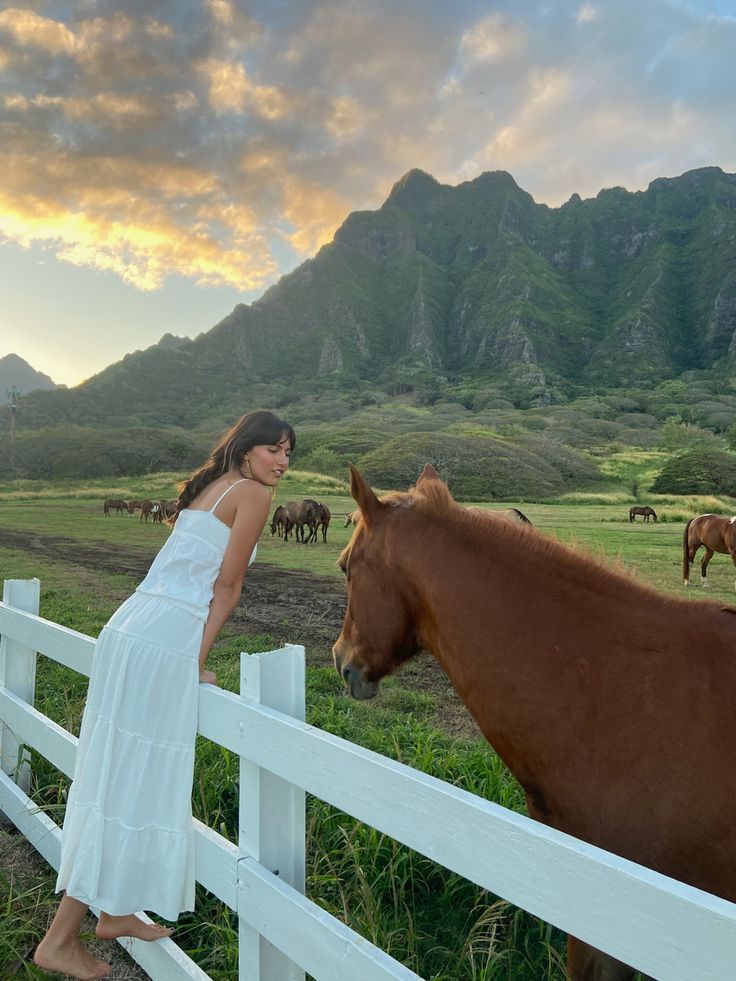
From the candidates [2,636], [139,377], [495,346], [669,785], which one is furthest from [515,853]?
[495,346]

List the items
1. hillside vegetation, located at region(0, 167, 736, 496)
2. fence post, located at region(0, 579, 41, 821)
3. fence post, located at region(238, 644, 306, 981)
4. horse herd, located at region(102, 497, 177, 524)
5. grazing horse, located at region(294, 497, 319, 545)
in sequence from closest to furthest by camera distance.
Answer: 1. fence post, located at region(238, 644, 306, 981)
2. fence post, located at region(0, 579, 41, 821)
3. grazing horse, located at region(294, 497, 319, 545)
4. horse herd, located at region(102, 497, 177, 524)
5. hillside vegetation, located at region(0, 167, 736, 496)

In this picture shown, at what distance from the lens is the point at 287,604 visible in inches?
363

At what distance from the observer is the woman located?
1881mm

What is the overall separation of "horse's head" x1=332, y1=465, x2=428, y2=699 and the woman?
381mm

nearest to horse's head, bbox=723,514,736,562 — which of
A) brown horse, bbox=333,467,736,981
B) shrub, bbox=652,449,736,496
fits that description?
brown horse, bbox=333,467,736,981

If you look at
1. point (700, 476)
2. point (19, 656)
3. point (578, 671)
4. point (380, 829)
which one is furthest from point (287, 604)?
point (700, 476)

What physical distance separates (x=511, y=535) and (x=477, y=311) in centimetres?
14428

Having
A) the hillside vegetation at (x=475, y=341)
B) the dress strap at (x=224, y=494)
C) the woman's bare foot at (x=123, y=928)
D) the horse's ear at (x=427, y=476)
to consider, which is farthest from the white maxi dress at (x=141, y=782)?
the hillside vegetation at (x=475, y=341)

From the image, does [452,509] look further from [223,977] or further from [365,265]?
[365,265]

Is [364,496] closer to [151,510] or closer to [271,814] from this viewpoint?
[271,814]

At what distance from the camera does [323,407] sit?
84.6 meters

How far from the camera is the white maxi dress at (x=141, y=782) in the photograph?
1875 mm

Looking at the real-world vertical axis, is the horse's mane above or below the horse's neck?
above

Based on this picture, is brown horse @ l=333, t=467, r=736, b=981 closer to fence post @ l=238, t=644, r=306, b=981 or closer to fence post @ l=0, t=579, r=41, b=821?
fence post @ l=238, t=644, r=306, b=981
